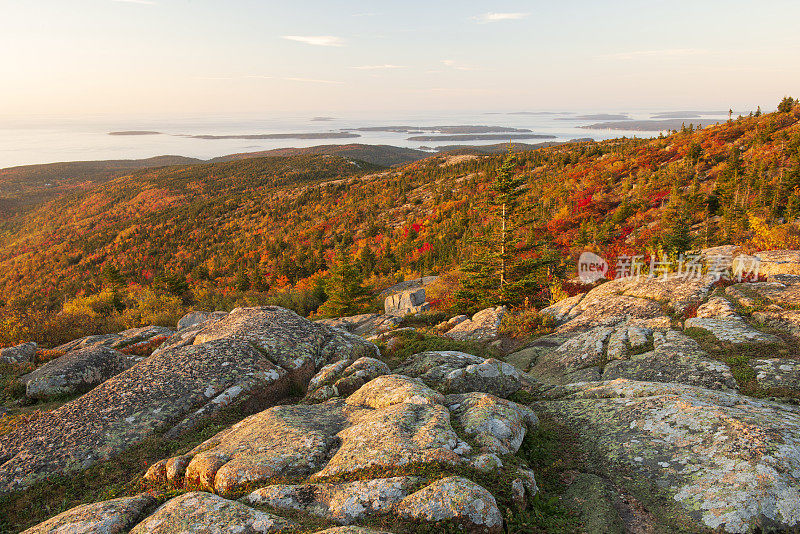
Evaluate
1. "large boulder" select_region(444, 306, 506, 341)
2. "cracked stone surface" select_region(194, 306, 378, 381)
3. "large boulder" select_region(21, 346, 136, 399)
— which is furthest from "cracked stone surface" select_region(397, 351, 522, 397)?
"large boulder" select_region(21, 346, 136, 399)

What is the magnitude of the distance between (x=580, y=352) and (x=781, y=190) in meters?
22.4

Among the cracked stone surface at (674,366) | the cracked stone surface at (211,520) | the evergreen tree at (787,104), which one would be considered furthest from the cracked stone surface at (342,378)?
the evergreen tree at (787,104)

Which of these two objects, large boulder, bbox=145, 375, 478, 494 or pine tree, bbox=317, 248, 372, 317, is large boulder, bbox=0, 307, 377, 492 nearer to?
large boulder, bbox=145, 375, 478, 494

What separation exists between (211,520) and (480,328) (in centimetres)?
1230

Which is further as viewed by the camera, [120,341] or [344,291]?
[344,291]

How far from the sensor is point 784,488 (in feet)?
12.5

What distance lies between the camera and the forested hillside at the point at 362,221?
22312mm

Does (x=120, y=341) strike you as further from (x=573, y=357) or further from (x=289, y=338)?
(x=573, y=357)

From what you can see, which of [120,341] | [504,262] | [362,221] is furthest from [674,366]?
[362,221]

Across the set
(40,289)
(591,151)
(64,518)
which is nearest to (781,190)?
(64,518)

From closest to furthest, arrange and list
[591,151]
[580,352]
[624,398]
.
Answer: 1. [624,398]
2. [580,352]
3. [591,151]

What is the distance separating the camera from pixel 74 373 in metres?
10.1

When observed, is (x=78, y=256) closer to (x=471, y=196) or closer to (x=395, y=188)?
(x=395, y=188)

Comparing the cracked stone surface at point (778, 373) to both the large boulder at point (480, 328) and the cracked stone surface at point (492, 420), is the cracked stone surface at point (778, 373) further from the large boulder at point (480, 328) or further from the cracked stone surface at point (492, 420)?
the large boulder at point (480, 328)
